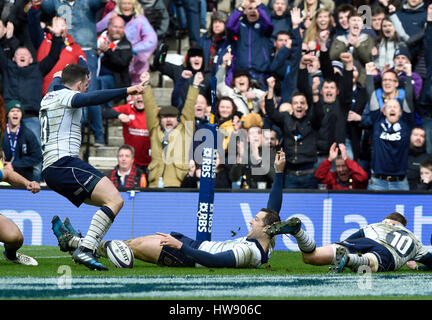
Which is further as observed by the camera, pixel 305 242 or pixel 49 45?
pixel 49 45

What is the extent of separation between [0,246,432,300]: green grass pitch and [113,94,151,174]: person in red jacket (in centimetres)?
506

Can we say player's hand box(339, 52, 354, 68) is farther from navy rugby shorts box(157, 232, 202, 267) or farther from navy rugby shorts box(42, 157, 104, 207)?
navy rugby shorts box(42, 157, 104, 207)

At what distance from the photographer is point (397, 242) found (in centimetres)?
998

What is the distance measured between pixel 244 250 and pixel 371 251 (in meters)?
1.44

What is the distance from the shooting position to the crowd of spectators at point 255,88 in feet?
47.8

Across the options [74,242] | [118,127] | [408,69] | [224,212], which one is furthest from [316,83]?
[74,242]

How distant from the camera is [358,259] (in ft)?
31.5

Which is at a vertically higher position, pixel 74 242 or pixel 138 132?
pixel 138 132

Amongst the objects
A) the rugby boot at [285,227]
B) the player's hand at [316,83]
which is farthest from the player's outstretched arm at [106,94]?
the player's hand at [316,83]

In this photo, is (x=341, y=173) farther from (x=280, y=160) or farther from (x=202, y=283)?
(x=202, y=283)

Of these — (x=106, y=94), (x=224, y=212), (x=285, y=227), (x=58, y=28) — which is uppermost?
(x=58, y=28)

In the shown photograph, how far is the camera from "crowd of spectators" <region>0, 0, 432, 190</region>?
47.8 ft

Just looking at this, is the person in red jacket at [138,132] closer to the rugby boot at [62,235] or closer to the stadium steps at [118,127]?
the stadium steps at [118,127]
